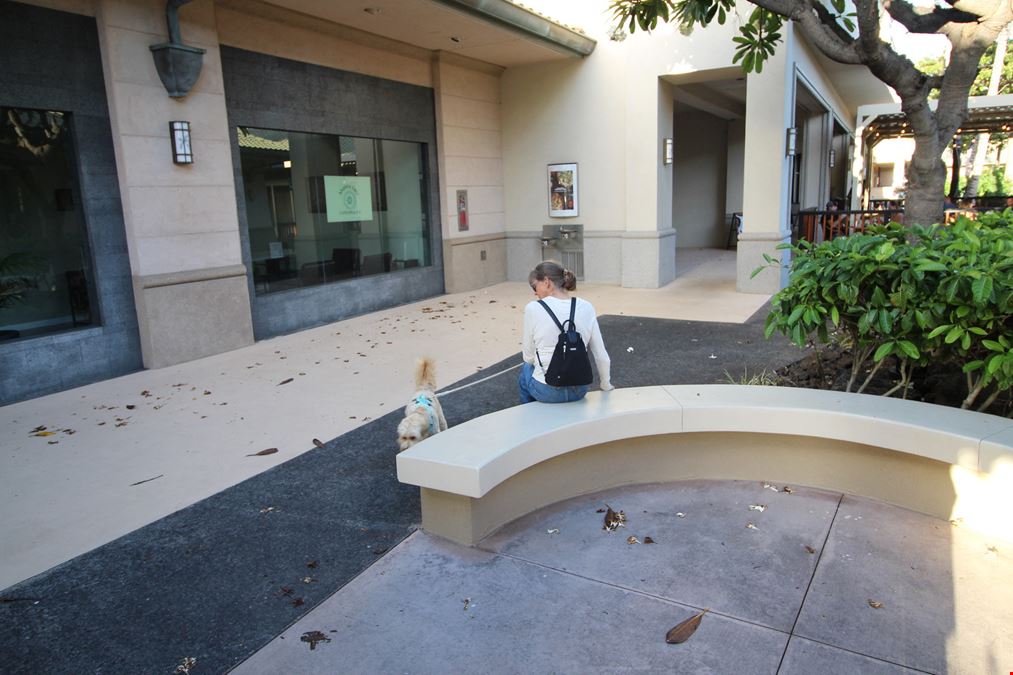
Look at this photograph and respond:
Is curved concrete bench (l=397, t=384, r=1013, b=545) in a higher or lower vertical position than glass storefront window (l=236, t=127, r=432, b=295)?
lower

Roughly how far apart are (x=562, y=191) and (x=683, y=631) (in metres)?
11.2

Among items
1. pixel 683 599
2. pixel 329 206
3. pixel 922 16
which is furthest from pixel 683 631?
pixel 329 206

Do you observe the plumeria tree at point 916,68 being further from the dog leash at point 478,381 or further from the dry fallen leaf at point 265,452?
the dry fallen leaf at point 265,452

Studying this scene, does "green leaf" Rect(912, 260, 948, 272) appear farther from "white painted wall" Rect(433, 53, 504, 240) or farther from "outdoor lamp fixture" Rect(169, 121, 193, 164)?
"white painted wall" Rect(433, 53, 504, 240)

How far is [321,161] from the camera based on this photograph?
9.86m

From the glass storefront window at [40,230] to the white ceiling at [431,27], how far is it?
3339mm

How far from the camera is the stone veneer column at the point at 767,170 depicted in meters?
11.0

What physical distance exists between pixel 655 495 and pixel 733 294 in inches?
324

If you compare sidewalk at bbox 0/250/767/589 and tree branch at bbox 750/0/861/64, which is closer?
sidewalk at bbox 0/250/767/589

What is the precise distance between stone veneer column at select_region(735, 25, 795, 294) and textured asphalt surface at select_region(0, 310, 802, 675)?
842cm

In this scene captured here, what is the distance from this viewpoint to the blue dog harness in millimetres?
4414

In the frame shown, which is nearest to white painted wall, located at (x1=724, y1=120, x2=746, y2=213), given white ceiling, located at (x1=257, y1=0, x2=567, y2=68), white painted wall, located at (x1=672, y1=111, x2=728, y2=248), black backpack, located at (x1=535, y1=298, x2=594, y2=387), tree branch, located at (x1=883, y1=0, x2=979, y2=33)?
white painted wall, located at (x1=672, y1=111, x2=728, y2=248)

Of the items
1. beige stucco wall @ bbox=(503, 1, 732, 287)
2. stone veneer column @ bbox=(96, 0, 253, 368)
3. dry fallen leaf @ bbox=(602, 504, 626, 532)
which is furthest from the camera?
beige stucco wall @ bbox=(503, 1, 732, 287)

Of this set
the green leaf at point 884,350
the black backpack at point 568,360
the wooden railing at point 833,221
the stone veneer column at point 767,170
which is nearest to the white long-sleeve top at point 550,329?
the black backpack at point 568,360
